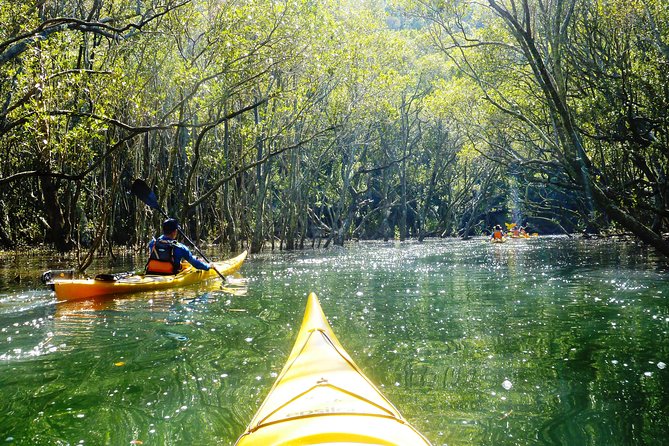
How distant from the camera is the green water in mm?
3721

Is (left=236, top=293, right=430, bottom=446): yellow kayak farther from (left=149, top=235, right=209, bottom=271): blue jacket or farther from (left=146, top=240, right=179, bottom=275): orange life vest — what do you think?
(left=146, top=240, right=179, bottom=275): orange life vest

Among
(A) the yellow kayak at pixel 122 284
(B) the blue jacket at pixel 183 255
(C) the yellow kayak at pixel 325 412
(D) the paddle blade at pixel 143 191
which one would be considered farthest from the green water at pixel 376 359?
(D) the paddle blade at pixel 143 191

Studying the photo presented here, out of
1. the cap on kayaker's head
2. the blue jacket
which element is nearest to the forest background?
the cap on kayaker's head

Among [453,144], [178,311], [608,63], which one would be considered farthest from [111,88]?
[453,144]

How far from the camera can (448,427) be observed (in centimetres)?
364

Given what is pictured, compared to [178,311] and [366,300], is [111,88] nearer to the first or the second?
[178,311]

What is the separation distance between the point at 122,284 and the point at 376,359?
5.35 m

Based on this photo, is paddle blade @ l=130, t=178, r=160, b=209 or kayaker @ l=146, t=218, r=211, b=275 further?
paddle blade @ l=130, t=178, r=160, b=209

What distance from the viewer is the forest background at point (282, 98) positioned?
10.2m

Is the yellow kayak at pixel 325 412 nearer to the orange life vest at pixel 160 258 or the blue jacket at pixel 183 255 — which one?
the blue jacket at pixel 183 255

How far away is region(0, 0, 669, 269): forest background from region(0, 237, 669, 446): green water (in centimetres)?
289

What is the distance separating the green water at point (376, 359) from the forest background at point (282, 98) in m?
2.89

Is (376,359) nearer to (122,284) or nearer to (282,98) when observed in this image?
(122,284)

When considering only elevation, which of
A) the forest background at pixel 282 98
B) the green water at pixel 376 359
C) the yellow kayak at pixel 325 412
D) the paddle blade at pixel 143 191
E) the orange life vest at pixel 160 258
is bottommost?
the green water at pixel 376 359
